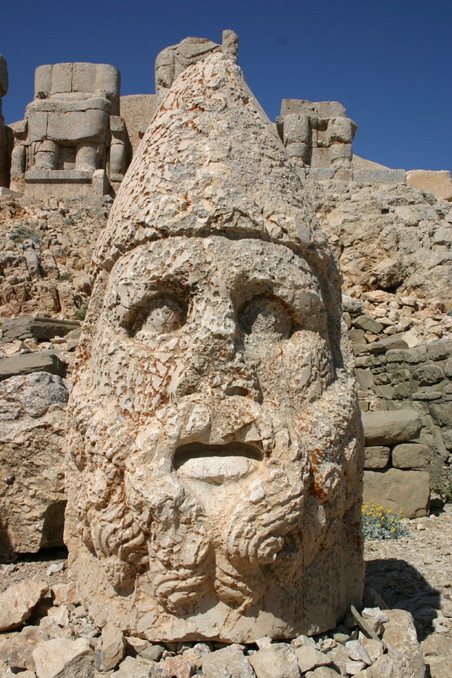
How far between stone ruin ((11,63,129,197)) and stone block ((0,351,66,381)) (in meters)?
9.58

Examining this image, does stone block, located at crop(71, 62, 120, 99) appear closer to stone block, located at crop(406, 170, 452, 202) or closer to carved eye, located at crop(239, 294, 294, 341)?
stone block, located at crop(406, 170, 452, 202)

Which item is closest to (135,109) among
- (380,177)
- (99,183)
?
(99,183)

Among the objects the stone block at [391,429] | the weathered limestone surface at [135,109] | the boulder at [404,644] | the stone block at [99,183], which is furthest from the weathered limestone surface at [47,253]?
the weathered limestone surface at [135,109]

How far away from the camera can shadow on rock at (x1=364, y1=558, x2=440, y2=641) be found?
2666 millimetres

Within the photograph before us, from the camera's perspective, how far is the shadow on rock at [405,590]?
2666mm

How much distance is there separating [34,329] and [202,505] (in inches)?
230

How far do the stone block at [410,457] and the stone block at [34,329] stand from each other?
4.18m

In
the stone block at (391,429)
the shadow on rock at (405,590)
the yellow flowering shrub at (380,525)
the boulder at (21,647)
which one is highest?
the stone block at (391,429)

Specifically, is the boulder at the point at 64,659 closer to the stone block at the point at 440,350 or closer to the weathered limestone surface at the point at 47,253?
the stone block at the point at 440,350

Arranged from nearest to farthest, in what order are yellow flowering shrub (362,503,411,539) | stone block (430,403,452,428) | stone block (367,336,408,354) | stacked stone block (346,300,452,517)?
yellow flowering shrub (362,503,411,539) → stacked stone block (346,300,452,517) → stone block (430,403,452,428) → stone block (367,336,408,354)

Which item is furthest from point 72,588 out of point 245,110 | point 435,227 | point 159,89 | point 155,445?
point 159,89

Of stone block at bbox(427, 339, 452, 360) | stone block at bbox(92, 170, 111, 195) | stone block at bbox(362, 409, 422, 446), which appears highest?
stone block at bbox(92, 170, 111, 195)

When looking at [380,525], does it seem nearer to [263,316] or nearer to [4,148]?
[263,316]

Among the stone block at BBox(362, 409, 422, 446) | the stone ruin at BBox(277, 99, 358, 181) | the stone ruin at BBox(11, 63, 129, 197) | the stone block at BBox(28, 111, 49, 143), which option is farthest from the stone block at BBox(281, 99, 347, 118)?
the stone block at BBox(362, 409, 422, 446)
